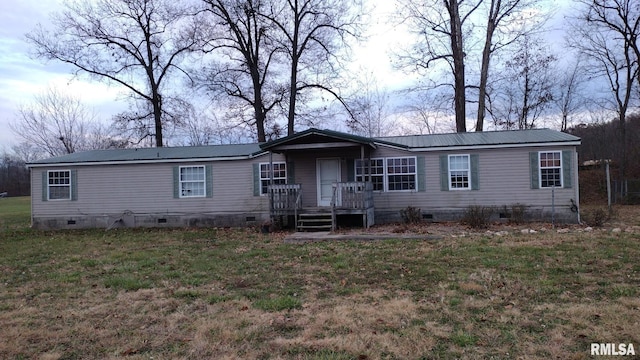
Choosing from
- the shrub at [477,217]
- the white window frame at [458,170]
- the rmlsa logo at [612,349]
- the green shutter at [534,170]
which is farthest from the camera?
the white window frame at [458,170]

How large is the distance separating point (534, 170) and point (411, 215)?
4.41m

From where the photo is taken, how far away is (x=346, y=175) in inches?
616

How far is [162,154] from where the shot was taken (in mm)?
17453

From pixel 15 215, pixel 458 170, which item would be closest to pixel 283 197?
pixel 458 170

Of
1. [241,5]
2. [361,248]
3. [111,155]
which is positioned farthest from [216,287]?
[241,5]

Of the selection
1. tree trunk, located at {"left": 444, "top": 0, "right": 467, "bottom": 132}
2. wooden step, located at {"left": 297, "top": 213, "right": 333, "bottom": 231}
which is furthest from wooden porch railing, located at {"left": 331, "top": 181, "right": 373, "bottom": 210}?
tree trunk, located at {"left": 444, "top": 0, "right": 467, "bottom": 132}

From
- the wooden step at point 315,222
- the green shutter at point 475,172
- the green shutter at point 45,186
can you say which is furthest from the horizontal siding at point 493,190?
the green shutter at point 45,186

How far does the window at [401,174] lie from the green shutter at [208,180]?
6.94m

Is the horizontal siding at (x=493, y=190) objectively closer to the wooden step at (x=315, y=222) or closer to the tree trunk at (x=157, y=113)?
the wooden step at (x=315, y=222)

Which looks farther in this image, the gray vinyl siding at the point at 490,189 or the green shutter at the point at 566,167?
the gray vinyl siding at the point at 490,189

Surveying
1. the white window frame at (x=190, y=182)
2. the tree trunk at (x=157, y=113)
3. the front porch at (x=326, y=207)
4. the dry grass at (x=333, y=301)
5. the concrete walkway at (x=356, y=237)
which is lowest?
the dry grass at (x=333, y=301)

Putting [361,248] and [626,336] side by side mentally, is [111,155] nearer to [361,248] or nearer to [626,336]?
[361,248]

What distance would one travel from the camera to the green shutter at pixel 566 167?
45.4 ft

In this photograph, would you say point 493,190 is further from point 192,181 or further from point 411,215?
point 192,181
